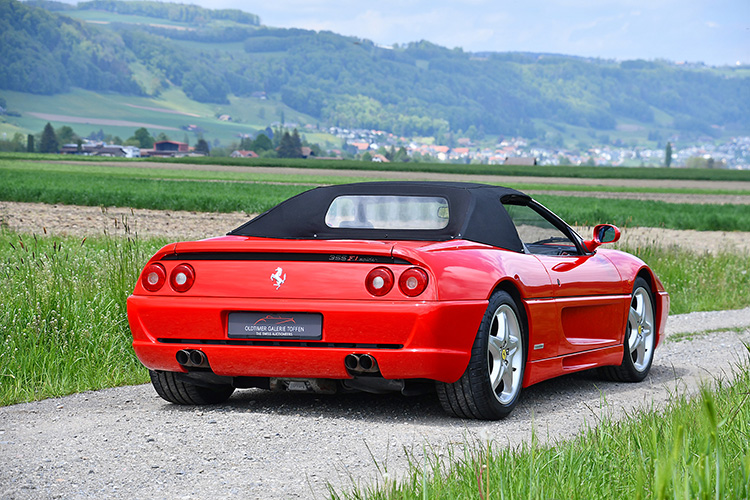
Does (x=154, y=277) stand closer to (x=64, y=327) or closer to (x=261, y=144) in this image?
(x=64, y=327)

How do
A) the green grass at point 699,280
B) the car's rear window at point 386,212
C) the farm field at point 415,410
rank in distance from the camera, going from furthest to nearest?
the green grass at point 699,280, the car's rear window at point 386,212, the farm field at point 415,410

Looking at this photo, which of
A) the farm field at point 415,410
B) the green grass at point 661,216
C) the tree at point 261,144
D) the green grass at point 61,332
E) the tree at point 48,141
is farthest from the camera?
the tree at point 261,144

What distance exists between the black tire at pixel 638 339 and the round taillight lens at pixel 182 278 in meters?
3.25

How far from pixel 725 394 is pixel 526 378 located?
1103 millimetres

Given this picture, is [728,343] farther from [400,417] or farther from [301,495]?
[301,495]

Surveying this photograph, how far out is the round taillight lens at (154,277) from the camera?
5.36 metres

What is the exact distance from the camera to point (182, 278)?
530 centimetres

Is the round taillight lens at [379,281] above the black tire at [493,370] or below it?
above

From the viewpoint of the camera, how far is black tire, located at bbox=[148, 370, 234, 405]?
5746 millimetres

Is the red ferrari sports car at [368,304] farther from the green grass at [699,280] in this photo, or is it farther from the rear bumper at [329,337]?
the green grass at [699,280]

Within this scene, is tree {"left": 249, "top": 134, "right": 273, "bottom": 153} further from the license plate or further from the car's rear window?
the license plate

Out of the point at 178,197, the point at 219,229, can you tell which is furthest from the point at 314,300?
the point at 178,197

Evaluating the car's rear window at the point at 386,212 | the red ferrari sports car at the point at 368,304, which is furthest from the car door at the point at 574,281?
the car's rear window at the point at 386,212

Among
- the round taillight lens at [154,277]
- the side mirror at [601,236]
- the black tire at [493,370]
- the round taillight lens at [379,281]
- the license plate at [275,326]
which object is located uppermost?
Answer: the side mirror at [601,236]
